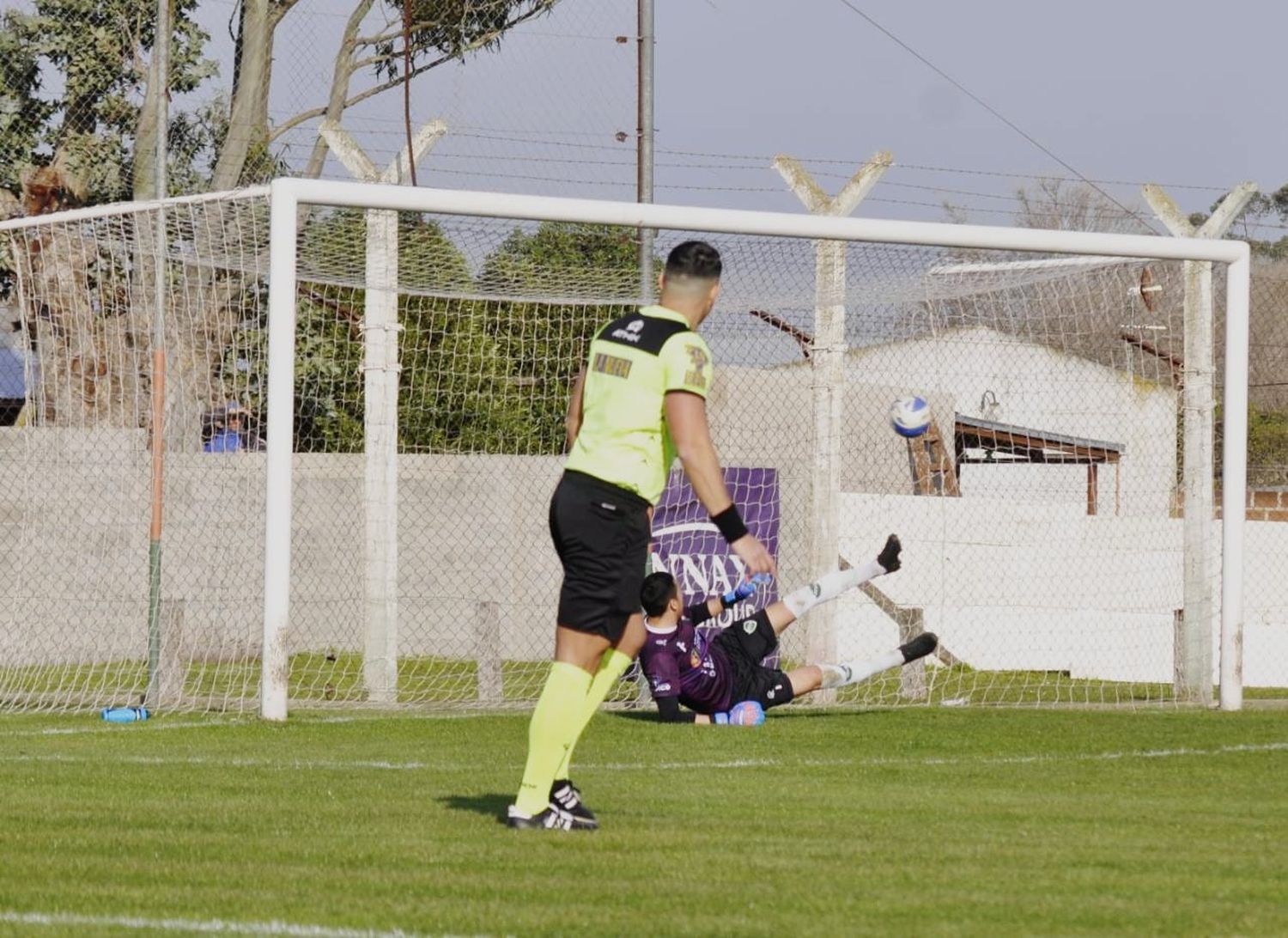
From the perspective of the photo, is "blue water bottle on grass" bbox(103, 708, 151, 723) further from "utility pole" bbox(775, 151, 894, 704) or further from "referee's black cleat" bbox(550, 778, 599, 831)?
"referee's black cleat" bbox(550, 778, 599, 831)

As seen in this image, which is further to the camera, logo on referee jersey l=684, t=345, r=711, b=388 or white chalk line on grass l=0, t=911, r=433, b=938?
logo on referee jersey l=684, t=345, r=711, b=388

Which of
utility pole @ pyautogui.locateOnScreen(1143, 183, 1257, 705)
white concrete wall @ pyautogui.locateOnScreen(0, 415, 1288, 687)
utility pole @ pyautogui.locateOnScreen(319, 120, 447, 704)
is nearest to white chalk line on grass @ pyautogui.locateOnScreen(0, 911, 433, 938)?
utility pole @ pyautogui.locateOnScreen(319, 120, 447, 704)

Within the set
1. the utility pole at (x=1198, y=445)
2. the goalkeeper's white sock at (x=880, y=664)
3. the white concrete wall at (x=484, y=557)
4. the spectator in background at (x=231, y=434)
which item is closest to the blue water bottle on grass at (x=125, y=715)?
the spectator in background at (x=231, y=434)

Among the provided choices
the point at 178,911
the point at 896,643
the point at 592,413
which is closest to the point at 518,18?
the point at 896,643

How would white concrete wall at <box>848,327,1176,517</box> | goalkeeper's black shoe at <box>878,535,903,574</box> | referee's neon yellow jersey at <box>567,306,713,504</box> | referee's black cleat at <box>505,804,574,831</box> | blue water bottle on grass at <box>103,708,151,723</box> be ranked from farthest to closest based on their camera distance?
white concrete wall at <box>848,327,1176,517</box>
blue water bottle on grass at <box>103,708,151,723</box>
goalkeeper's black shoe at <box>878,535,903,574</box>
referee's neon yellow jersey at <box>567,306,713,504</box>
referee's black cleat at <box>505,804,574,831</box>

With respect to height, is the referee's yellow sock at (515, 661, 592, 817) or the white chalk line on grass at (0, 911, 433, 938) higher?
the referee's yellow sock at (515, 661, 592, 817)

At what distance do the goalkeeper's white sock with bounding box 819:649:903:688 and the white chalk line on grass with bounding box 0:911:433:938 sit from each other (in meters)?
7.54

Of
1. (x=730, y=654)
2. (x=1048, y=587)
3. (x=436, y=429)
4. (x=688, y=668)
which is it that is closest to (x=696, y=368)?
(x=688, y=668)

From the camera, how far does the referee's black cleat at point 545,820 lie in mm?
6238

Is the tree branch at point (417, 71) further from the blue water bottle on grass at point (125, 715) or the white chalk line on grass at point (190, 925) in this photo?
the white chalk line on grass at point (190, 925)

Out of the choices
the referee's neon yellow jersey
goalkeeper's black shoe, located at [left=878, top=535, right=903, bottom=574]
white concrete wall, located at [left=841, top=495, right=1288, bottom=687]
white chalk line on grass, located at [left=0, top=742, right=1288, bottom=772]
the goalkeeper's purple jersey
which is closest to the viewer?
the referee's neon yellow jersey

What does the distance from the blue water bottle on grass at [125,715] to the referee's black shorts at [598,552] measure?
19.4ft

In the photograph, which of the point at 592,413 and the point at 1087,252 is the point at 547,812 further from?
the point at 1087,252

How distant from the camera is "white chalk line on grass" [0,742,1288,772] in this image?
8.76 m
